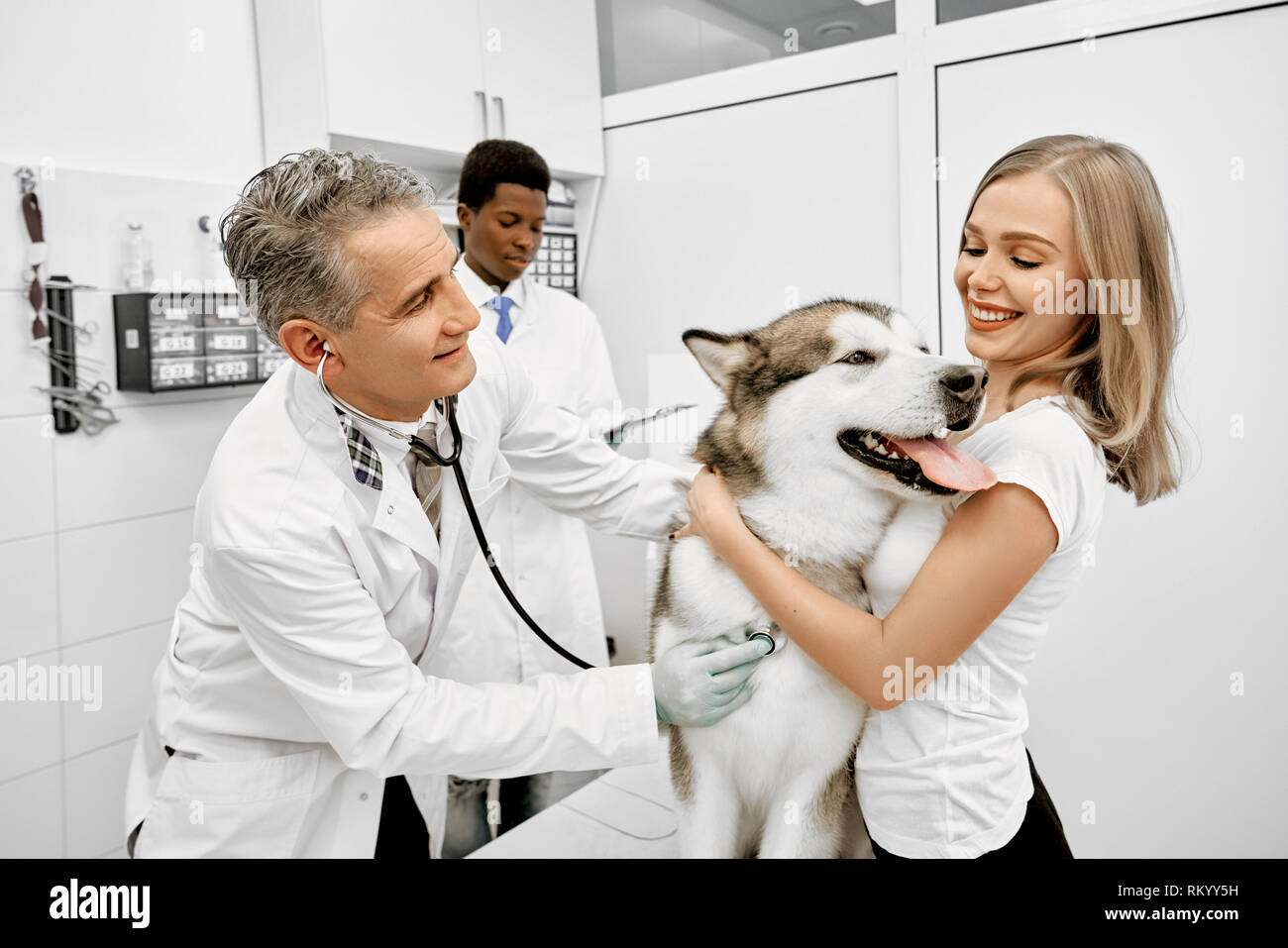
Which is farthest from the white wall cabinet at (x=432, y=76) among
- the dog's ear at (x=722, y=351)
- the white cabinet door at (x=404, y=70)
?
the dog's ear at (x=722, y=351)

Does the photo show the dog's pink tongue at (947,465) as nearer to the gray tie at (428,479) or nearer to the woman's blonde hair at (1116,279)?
the woman's blonde hair at (1116,279)

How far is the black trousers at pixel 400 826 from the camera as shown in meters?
1.39

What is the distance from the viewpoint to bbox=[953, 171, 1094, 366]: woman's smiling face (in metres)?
0.93

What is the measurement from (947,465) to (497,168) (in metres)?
1.66

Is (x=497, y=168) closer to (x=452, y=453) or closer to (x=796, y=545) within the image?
(x=452, y=453)

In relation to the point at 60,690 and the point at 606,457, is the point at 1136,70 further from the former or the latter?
the point at 60,690

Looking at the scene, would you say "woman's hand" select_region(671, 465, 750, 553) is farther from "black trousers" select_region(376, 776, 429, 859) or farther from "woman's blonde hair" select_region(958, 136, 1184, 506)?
"black trousers" select_region(376, 776, 429, 859)

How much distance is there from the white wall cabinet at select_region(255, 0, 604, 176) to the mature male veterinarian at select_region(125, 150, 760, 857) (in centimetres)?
130

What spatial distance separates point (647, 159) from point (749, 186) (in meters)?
0.45

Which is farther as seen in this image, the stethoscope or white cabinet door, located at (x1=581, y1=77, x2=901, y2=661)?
white cabinet door, located at (x1=581, y1=77, x2=901, y2=661)

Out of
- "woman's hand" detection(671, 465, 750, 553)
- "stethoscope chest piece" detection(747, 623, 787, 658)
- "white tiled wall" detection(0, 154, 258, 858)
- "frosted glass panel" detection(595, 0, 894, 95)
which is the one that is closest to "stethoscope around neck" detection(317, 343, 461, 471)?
"woman's hand" detection(671, 465, 750, 553)

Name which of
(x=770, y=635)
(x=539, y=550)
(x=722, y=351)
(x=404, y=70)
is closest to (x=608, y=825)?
(x=770, y=635)

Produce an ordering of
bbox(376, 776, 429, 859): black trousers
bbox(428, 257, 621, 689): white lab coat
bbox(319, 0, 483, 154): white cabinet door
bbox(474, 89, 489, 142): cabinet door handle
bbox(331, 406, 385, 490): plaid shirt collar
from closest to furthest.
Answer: bbox(331, 406, 385, 490): plaid shirt collar
bbox(376, 776, 429, 859): black trousers
bbox(428, 257, 621, 689): white lab coat
bbox(319, 0, 483, 154): white cabinet door
bbox(474, 89, 489, 142): cabinet door handle
